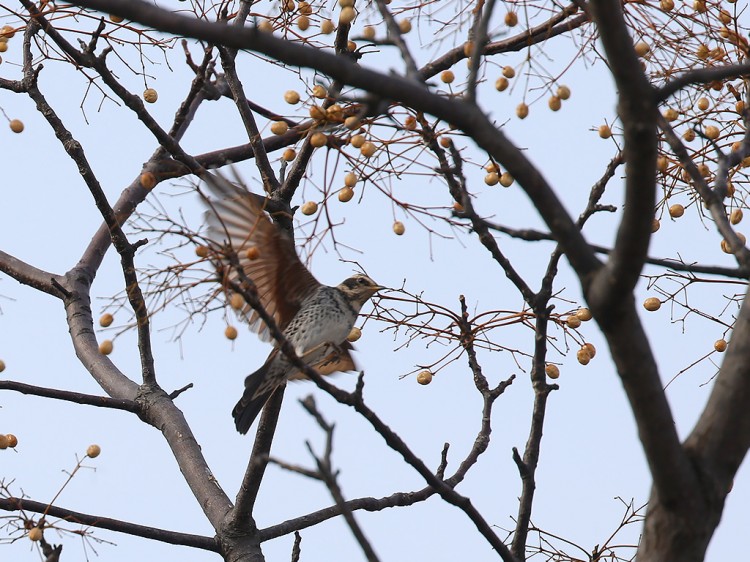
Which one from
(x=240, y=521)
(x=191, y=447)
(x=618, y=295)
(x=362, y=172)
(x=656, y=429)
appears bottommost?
(x=656, y=429)

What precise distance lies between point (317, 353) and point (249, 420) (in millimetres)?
716

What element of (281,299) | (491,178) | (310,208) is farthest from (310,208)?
(281,299)

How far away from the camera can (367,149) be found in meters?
4.63

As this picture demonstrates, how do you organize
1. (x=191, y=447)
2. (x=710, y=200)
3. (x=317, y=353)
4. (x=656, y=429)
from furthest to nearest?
(x=317, y=353) → (x=191, y=447) → (x=710, y=200) → (x=656, y=429)

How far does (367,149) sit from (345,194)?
0.35 meters

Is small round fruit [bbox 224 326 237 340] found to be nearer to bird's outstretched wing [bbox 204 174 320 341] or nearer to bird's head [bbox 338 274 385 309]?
bird's outstretched wing [bbox 204 174 320 341]

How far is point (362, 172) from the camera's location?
4887 millimetres

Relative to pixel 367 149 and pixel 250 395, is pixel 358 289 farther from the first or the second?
pixel 367 149

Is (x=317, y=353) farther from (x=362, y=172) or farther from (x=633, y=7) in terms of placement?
(x=633, y=7)

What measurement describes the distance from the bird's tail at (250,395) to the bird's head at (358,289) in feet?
3.42

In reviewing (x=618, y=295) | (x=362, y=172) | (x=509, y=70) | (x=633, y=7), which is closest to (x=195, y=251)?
(x=362, y=172)

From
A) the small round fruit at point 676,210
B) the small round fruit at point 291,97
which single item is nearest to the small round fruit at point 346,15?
the small round fruit at point 291,97

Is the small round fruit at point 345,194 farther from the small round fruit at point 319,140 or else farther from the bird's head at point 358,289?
the bird's head at point 358,289

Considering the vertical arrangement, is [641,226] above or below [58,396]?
below
